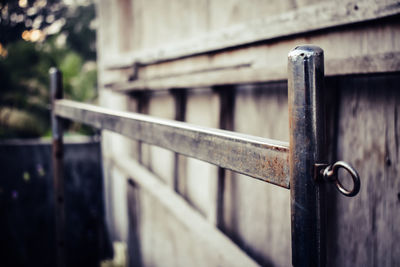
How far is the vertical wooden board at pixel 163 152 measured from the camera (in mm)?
1291

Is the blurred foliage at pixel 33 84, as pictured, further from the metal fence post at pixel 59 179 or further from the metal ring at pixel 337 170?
the metal ring at pixel 337 170

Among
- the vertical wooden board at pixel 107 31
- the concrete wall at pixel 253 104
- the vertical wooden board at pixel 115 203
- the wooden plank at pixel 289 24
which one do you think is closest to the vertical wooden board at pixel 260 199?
the concrete wall at pixel 253 104

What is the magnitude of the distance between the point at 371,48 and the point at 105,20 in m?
1.74

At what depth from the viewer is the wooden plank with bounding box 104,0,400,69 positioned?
53cm

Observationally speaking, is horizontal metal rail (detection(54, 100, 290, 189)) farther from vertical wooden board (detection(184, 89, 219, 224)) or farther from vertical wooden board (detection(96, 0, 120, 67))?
vertical wooden board (detection(96, 0, 120, 67))

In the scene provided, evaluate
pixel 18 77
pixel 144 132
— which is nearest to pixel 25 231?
pixel 144 132

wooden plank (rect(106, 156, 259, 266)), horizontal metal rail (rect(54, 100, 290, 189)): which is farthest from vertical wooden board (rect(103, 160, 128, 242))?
horizontal metal rail (rect(54, 100, 290, 189))

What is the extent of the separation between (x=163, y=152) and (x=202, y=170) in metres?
0.32

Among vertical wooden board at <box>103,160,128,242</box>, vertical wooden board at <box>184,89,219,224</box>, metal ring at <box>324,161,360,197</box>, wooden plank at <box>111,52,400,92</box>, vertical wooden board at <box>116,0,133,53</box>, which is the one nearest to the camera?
metal ring at <box>324,161,360,197</box>

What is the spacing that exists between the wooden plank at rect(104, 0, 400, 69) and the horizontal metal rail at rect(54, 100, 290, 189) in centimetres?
37

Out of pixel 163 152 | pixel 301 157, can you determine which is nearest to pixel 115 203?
pixel 163 152

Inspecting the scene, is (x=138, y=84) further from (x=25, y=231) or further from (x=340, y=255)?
(x=25, y=231)

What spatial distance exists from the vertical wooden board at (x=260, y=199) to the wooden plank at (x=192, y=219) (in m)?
0.05

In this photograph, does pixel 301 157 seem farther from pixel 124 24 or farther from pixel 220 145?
pixel 124 24
